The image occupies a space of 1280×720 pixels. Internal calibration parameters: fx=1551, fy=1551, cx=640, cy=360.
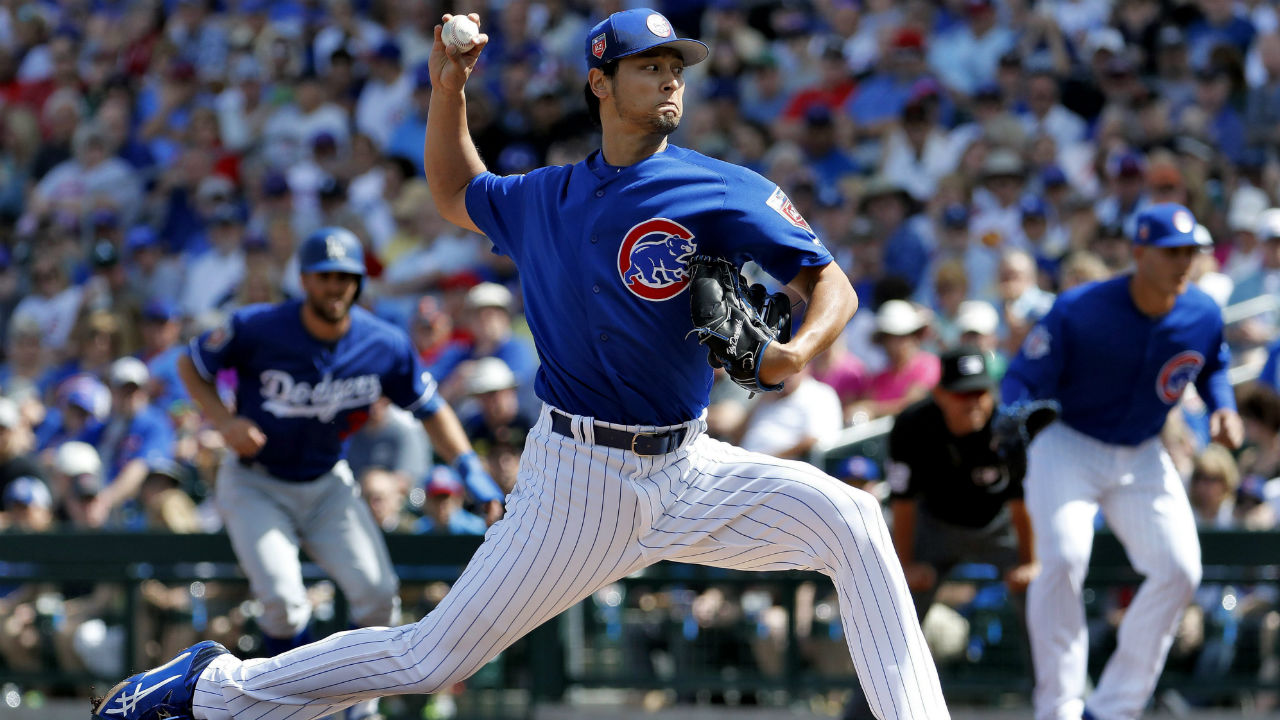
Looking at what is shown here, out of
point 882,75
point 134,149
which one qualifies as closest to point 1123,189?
point 882,75

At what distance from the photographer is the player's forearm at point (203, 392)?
6191 mm

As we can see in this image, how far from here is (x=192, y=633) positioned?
7.72 meters

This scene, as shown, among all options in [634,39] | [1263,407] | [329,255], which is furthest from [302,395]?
[1263,407]

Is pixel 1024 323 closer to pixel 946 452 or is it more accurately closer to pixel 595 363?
pixel 946 452

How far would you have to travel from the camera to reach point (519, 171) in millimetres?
10641

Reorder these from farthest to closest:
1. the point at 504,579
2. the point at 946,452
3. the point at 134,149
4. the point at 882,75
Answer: the point at 134,149
the point at 882,75
the point at 946,452
the point at 504,579

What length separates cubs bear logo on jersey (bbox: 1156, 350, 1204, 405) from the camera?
6062mm

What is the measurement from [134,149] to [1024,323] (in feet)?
26.2

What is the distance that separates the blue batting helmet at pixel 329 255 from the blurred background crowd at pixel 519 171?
1766mm

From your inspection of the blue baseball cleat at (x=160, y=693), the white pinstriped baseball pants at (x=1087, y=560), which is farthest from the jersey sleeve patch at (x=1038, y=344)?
the blue baseball cleat at (x=160, y=693)

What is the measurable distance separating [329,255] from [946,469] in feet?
9.11

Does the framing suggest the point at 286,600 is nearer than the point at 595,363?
No

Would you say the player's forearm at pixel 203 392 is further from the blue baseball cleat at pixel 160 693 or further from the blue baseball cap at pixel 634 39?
the blue baseball cap at pixel 634 39

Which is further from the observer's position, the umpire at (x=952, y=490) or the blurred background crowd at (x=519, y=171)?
the blurred background crowd at (x=519, y=171)
